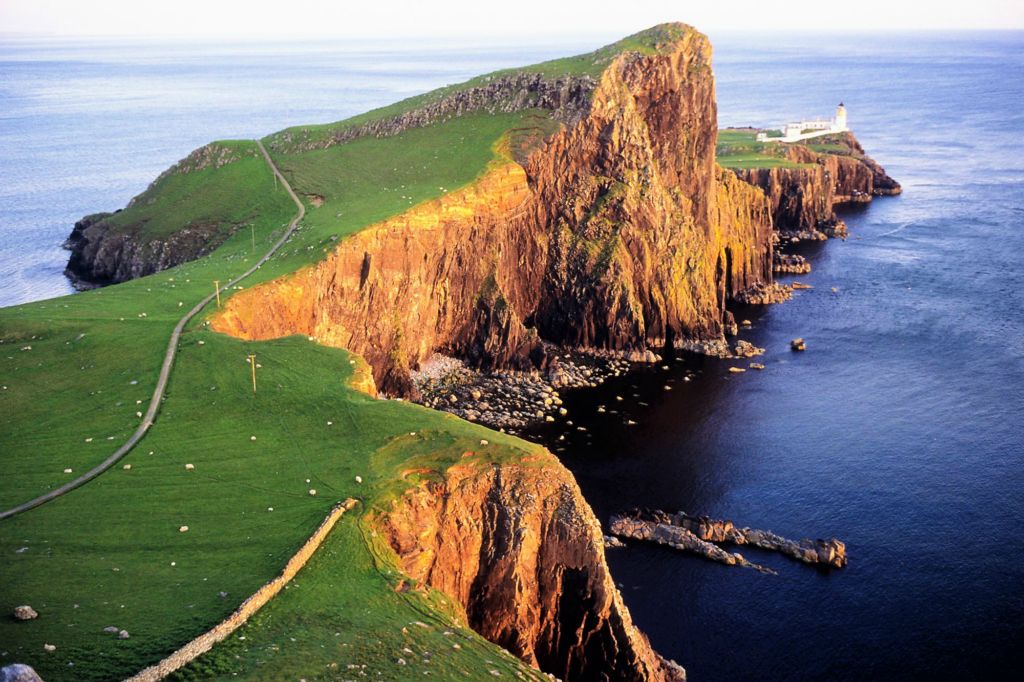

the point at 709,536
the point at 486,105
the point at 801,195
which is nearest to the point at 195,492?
the point at 709,536

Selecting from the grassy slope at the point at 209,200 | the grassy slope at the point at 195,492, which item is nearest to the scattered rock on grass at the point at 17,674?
the grassy slope at the point at 195,492

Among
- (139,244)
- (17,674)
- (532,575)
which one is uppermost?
(139,244)

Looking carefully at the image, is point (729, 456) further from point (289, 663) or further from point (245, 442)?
point (289, 663)

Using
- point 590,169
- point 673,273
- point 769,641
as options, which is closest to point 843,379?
point 673,273

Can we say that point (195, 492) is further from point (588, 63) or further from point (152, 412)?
point (588, 63)

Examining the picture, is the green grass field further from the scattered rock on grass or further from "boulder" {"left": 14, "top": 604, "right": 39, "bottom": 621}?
the scattered rock on grass
